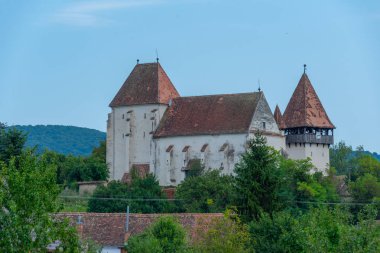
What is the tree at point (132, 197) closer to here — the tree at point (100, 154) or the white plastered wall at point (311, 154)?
the white plastered wall at point (311, 154)

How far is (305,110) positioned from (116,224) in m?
50.6

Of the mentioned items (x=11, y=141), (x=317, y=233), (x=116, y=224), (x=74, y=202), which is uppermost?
(x=11, y=141)

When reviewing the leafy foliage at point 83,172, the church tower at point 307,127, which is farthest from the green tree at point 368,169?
the leafy foliage at point 83,172

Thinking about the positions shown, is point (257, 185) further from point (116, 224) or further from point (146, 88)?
point (146, 88)

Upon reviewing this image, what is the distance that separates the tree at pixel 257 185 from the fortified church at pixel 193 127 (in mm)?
36196

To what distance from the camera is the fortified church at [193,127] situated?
93.8 meters

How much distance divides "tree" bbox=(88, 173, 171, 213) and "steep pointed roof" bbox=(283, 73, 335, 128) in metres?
15.3

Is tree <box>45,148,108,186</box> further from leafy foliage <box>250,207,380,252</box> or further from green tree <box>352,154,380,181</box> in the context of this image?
leafy foliage <box>250,207,380,252</box>

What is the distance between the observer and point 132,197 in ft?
272

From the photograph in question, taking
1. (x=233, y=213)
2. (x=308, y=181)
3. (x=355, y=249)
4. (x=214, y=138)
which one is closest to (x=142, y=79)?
(x=214, y=138)

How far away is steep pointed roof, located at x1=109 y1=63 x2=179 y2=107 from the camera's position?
98188 millimetres

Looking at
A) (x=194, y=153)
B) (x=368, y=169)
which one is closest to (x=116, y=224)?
(x=194, y=153)

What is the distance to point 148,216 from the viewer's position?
51750mm

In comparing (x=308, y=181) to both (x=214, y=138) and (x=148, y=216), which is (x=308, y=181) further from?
(x=148, y=216)
